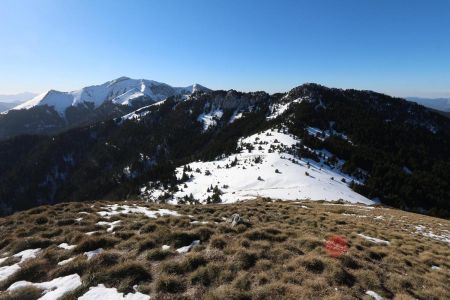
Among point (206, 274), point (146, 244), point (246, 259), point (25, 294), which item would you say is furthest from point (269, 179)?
point (25, 294)

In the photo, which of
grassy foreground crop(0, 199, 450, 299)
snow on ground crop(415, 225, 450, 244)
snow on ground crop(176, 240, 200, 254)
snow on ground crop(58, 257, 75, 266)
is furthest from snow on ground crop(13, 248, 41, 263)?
snow on ground crop(415, 225, 450, 244)

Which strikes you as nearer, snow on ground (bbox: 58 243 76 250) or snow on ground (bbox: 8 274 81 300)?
snow on ground (bbox: 8 274 81 300)

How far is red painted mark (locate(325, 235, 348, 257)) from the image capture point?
444 inches

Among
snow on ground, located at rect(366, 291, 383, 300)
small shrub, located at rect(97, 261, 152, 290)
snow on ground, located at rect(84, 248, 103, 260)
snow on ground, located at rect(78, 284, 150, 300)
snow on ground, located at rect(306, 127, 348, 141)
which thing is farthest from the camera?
snow on ground, located at rect(306, 127, 348, 141)

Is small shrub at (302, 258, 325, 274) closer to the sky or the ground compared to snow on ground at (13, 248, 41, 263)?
closer to the sky

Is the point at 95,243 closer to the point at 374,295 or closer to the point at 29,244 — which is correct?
the point at 29,244

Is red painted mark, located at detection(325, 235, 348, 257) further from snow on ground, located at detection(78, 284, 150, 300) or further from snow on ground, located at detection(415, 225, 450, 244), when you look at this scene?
snow on ground, located at detection(415, 225, 450, 244)

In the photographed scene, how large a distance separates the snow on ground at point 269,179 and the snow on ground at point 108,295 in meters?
47.4

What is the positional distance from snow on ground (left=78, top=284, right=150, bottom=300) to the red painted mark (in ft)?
Result: 24.8

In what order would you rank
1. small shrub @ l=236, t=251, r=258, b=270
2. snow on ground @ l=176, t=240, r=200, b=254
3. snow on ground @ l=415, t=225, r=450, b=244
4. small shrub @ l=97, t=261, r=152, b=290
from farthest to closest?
snow on ground @ l=415, t=225, r=450, b=244, snow on ground @ l=176, t=240, r=200, b=254, small shrub @ l=236, t=251, r=258, b=270, small shrub @ l=97, t=261, r=152, b=290

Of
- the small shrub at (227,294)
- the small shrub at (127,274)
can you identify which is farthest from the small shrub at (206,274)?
the small shrub at (127,274)

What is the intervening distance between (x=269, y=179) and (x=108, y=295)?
6727 cm

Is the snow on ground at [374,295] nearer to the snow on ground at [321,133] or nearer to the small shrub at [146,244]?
the small shrub at [146,244]

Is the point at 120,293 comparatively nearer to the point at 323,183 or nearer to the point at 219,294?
the point at 219,294
